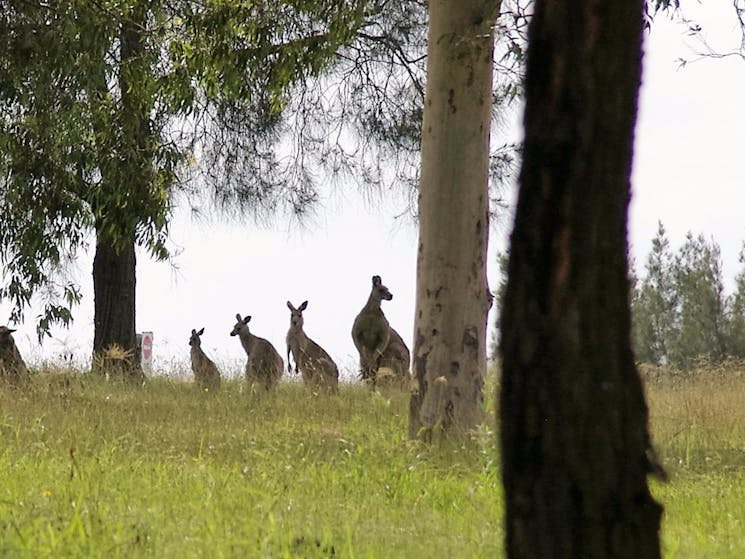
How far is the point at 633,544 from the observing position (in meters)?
4.77

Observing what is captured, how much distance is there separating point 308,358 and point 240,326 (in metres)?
2.13

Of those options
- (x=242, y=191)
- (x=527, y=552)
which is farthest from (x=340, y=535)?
(x=242, y=191)

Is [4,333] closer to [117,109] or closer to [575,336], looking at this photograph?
[117,109]

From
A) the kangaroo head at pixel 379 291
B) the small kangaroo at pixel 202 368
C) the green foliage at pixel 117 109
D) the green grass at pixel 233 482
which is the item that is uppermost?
the green foliage at pixel 117 109

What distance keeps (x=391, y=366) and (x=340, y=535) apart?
11030mm

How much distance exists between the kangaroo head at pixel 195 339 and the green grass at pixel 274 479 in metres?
4.32

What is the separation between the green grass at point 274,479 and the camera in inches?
261

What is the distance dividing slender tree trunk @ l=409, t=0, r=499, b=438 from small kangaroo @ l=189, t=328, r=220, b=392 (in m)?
5.84

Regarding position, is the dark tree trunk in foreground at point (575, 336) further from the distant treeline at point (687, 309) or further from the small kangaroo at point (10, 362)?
the distant treeline at point (687, 309)

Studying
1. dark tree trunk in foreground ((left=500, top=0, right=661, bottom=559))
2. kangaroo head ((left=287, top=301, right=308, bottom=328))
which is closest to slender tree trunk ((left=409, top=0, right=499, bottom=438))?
kangaroo head ((left=287, top=301, right=308, bottom=328))

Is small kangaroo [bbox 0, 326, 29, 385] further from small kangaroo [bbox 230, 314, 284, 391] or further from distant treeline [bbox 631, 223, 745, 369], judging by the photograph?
distant treeline [bbox 631, 223, 745, 369]

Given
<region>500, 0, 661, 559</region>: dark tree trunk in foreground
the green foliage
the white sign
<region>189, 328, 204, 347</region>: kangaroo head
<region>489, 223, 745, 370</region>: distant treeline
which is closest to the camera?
<region>500, 0, 661, 559</region>: dark tree trunk in foreground

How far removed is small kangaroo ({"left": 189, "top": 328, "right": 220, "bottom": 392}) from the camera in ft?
58.9

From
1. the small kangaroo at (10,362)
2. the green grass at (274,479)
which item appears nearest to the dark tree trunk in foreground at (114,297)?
the small kangaroo at (10,362)
